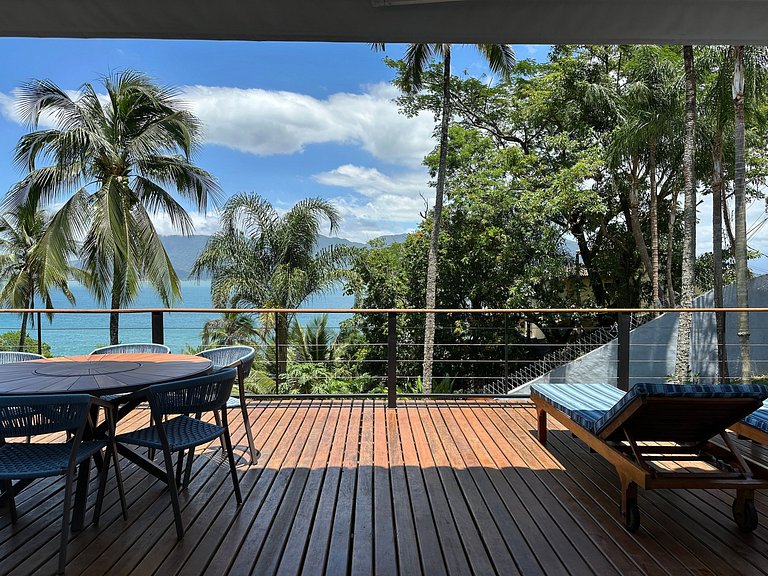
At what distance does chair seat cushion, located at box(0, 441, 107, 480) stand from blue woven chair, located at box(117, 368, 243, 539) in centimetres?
21

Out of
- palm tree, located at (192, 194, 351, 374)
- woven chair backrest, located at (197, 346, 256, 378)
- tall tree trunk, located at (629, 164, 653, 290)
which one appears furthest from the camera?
palm tree, located at (192, 194, 351, 374)

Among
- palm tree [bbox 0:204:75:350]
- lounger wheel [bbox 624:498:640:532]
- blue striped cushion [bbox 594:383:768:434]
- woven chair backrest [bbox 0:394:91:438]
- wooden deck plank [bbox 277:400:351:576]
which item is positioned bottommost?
wooden deck plank [bbox 277:400:351:576]

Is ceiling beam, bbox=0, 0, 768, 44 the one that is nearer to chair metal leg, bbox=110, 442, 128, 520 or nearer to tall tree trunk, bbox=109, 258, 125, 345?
chair metal leg, bbox=110, 442, 128, 520

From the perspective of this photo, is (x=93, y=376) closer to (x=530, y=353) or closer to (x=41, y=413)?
(x=41, y=413)

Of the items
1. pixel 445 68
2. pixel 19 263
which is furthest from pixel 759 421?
pixel 19 263

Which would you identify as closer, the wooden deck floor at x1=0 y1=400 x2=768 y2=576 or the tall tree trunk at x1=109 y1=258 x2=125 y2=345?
the wooden deck floor at x1=0 y1=400 x2=768 y2=576

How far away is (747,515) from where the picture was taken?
2516 millimetres

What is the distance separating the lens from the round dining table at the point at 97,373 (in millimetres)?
2545

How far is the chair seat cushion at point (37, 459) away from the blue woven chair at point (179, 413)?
21 centimetres

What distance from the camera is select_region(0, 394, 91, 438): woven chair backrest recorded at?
214 centimetres

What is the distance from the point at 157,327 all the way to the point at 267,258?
9.83 meters

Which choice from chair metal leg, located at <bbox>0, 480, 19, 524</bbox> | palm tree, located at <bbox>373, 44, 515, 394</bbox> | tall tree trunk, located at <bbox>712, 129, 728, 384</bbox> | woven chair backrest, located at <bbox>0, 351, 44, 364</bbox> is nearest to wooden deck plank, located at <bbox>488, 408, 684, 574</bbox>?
chair metal leg, located at <bbox>0, 480, 19, 524</bbox>

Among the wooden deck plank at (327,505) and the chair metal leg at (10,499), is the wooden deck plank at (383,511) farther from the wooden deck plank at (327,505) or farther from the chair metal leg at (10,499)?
the chair metal leg at (10,499)

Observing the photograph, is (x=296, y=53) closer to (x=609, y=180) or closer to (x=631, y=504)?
(x=609, y=180)
